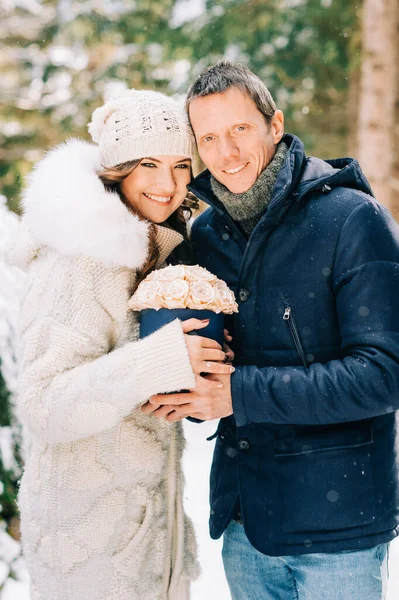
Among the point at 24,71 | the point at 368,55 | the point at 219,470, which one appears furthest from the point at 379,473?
the point at 24,71

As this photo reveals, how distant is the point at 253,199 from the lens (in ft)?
7.64

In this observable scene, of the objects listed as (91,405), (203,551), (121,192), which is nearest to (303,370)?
(91,405)

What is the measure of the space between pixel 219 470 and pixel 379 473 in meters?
0.59

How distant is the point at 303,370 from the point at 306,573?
716mm

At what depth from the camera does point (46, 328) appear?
2.02m

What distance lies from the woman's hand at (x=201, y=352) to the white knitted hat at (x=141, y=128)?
2.41ft

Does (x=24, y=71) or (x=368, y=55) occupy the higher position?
(x=24, y=71)

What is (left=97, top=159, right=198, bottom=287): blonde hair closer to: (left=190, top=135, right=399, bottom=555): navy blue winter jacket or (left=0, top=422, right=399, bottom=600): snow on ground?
(left=190, top=135, right=399, bottom=555): navy blue winter jacket

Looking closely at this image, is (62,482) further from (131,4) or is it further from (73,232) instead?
(131,4)

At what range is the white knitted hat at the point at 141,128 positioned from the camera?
92.7 inches

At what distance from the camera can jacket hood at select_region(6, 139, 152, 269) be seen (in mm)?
2102

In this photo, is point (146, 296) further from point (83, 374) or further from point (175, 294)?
point (83, 374)

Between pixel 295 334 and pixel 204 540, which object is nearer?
pixel 295 334

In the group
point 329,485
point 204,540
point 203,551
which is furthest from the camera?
point 204,540
